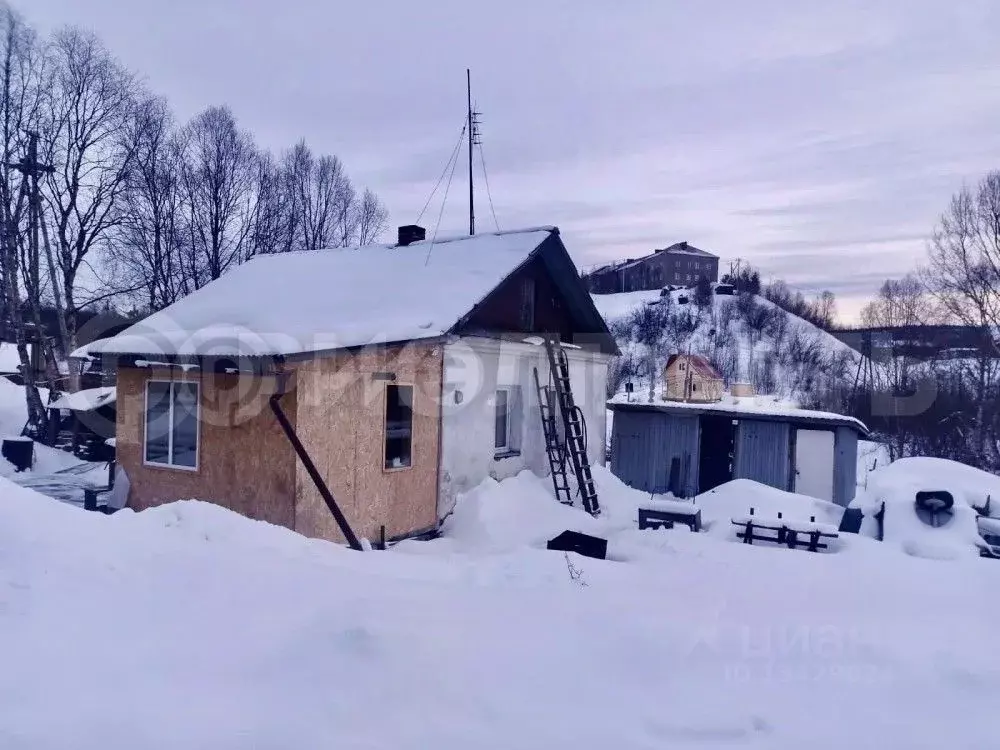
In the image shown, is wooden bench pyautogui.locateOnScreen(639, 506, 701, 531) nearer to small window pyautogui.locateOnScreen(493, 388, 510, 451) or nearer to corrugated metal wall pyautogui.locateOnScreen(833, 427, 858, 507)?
small window pyautogui.locateOnScreen(493, 388, 510, 451)

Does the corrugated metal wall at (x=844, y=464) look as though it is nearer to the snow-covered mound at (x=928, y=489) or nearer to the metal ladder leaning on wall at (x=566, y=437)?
the snow-covered mound at (x=928, y=489)

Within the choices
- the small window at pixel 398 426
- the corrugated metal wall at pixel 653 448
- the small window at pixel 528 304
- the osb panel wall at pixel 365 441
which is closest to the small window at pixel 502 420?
the small window at pixel 528 304

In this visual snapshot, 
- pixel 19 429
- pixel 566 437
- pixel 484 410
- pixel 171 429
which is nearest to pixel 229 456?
pixel 171 429

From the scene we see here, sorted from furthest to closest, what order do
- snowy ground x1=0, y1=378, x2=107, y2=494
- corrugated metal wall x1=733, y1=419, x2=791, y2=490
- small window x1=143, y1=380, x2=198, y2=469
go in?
corrugated metal wall x1=733, y1=419, x2=791, y2=490
snowy ground x1=0, y1=378, x2=107, y2=494
small window x1=143, y1=380, x2=198, y2=469

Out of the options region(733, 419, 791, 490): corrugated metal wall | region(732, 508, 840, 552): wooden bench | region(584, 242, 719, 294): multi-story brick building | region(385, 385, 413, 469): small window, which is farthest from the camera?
region(584, 242, 719, 294): multi-story brick building

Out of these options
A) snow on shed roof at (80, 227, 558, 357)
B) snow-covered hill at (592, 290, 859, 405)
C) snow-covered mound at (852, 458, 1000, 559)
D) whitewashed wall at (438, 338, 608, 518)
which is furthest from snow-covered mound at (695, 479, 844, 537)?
snow-covered hill at (592, 290, 859, 405)

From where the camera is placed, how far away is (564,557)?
6891 mm

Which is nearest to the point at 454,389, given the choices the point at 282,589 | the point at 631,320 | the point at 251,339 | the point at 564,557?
the point at 251,339

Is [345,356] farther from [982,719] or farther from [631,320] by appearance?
[631,320]

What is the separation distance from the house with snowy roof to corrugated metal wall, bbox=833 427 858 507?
28.1 feet

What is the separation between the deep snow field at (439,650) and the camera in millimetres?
3420

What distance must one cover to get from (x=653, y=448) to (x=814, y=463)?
416cm

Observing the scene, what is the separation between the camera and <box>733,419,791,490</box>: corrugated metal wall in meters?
17.5

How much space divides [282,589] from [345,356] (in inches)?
163
